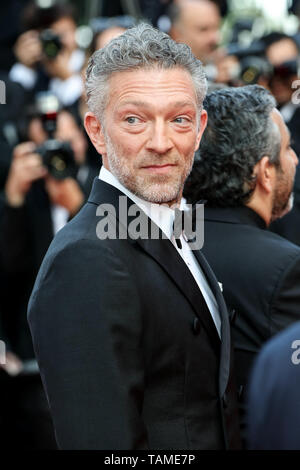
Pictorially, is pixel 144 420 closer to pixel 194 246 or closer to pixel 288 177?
pixel 194 246

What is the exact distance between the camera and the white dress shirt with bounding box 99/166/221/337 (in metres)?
2.22

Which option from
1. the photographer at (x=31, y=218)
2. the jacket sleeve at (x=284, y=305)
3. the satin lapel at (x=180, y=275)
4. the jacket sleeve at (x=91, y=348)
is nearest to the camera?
the jacket sleeve at (x=91, y=348)

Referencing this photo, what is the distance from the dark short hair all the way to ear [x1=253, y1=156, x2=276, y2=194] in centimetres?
1

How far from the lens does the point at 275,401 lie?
1312 millimetres

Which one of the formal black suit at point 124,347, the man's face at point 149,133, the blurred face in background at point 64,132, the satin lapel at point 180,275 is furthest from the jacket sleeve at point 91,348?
the blurred face in background at point 64,132

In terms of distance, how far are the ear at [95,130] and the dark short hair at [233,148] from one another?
1.70 feet

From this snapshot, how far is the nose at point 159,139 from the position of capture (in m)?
2.15

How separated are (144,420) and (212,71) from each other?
312 cm

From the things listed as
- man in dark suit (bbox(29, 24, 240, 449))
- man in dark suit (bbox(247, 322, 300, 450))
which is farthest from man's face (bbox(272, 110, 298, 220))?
man in dark suit (bbox(247, 322, 300, 450))

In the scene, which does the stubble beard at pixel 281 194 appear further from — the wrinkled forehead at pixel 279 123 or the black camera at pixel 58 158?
the black camera at pixel 58 158

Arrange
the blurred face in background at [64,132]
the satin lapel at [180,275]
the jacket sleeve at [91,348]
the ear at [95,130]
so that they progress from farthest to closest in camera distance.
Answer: the blurred face in background at [64,132], the ear at [95,130], the satin lapel at [180,275], the jacket sleeve at [91,348]

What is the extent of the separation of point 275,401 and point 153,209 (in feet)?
3.24

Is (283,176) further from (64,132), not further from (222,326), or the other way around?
(64,132)

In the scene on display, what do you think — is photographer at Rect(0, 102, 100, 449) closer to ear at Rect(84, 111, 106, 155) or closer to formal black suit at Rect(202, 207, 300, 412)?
formal black suit at Rect(202, 207, 300, 412)
